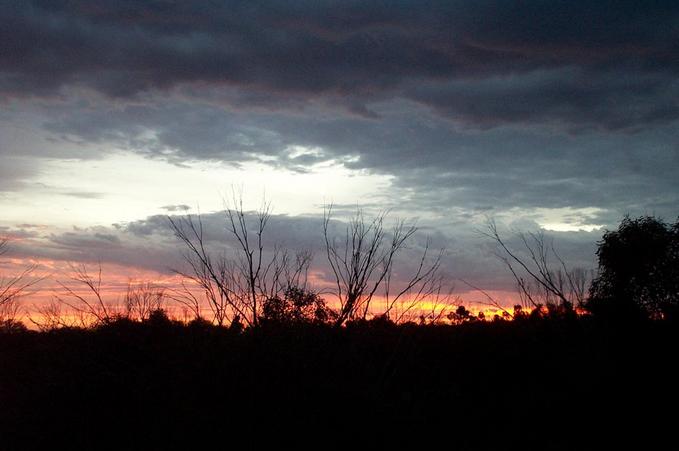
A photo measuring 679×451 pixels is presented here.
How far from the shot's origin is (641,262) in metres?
34.0

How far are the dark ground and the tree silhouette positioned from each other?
19192 millimetres

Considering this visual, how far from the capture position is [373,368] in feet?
44.2

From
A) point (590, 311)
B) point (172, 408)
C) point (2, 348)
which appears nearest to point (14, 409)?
point (172, 408)

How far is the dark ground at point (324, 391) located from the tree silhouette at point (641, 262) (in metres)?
19.2

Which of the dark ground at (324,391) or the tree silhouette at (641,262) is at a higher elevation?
the tree silhouette at (641,262)

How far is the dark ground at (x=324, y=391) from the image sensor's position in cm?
1101

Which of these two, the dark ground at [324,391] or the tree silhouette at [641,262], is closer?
the dark ground at [324,391]

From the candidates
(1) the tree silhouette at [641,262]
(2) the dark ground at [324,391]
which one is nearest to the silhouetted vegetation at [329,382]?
(2) the dark ground at [324,391]

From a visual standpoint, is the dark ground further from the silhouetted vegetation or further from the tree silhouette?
the tree silhouette

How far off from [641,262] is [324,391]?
28.3 metres

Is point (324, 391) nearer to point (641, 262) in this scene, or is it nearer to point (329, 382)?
point (329, 382)

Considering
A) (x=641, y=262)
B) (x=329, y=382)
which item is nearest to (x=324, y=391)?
(x=329, y=382)

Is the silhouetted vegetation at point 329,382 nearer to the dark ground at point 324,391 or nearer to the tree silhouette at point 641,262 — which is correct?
the dark ground at point 324,391

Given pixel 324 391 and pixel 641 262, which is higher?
pixel 641 262
